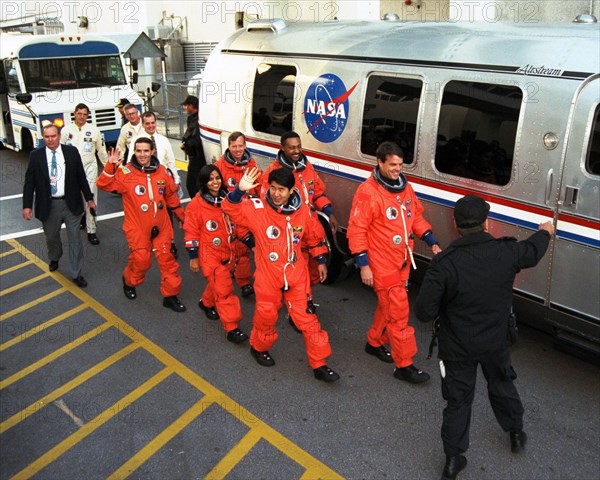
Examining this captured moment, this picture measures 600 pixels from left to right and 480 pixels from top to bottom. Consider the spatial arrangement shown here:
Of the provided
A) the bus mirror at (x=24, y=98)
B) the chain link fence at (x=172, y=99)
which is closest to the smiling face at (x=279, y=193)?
the bus mirror at (x=24, y=98)

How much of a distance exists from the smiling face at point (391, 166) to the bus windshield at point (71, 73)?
9347 millimetres

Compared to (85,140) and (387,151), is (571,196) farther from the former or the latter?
(85,140)

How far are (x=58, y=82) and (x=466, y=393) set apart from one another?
10.8 meters

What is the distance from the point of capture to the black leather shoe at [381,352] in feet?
16.5

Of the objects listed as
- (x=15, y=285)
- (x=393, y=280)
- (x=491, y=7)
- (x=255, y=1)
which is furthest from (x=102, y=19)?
(x=393, y=280)

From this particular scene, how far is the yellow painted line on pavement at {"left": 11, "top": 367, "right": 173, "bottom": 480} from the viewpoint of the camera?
3.94 metres

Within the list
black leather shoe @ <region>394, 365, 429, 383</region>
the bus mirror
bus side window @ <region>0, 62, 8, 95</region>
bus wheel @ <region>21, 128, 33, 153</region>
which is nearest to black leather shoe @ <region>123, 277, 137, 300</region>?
black leather shoe @ <region>394, 365, 429, 383</region>

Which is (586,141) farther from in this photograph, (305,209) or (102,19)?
(102,19)

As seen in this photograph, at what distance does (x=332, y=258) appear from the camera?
6.33 m

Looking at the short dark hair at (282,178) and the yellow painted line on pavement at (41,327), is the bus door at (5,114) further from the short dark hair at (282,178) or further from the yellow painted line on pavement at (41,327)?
the short dark hair at (282,178)

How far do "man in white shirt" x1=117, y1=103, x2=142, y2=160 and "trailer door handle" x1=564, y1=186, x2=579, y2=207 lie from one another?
5.81m

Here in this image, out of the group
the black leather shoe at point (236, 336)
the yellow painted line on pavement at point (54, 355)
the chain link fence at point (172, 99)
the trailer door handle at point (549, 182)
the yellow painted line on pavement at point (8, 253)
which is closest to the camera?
the trailer door handle at point (549, 182)

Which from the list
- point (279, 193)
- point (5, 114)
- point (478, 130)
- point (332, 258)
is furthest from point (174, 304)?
point (5, 114)

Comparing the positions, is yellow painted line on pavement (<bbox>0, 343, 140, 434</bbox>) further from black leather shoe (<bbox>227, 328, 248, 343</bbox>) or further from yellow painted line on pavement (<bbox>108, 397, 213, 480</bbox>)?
yellow painted line on pavement (<bbox>108, 397, 213, 480</bbox>)
